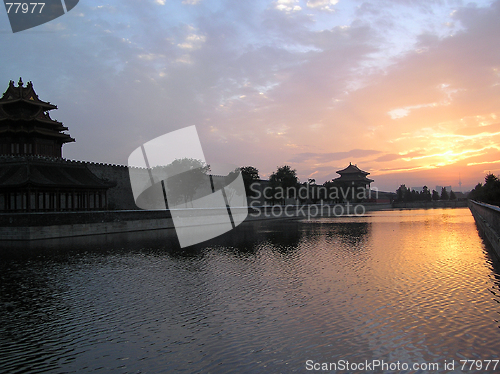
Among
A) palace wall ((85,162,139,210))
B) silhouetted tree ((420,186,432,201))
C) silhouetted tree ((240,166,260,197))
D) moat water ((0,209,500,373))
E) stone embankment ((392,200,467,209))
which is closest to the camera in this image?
moat water ((0,209,500,373))

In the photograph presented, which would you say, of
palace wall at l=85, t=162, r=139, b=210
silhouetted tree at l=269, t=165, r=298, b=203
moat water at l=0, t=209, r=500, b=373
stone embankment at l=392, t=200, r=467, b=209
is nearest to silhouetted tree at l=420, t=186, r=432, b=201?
stone embankment at l=392, t=200, r=467, b=209

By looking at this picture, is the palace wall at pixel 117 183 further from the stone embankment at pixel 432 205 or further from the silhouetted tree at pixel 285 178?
the stone embankment at pixel 432 205

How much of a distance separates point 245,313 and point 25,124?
125ft

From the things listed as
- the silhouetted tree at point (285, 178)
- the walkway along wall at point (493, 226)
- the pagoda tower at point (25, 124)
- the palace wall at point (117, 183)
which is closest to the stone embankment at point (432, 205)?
the silhouetted tree at point (285, 178)

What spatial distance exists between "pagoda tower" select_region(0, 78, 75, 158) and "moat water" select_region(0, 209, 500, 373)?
2528 cm

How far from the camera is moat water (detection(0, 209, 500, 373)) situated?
693cm

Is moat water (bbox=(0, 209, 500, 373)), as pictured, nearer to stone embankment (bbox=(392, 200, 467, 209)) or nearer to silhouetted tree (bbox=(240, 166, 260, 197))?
silhouetted tree (bbox=(240, 166, 260, 197))

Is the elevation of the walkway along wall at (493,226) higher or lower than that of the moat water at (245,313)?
higher

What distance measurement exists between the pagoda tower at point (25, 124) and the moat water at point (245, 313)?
25.3 metres

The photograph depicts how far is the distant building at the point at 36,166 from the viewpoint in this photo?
32812 millimetres

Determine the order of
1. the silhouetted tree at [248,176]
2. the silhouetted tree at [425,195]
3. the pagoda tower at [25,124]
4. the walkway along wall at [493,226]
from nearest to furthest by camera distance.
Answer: the walkway along wall at [493,226] → the pagoda tower at [25,124] → the silhouetted tree at [248,176] → the silhouetted tree at [425,195]

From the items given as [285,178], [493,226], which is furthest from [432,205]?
[493,226]

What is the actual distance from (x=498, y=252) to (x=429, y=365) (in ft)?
44.2

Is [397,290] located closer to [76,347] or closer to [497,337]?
[497,337]
